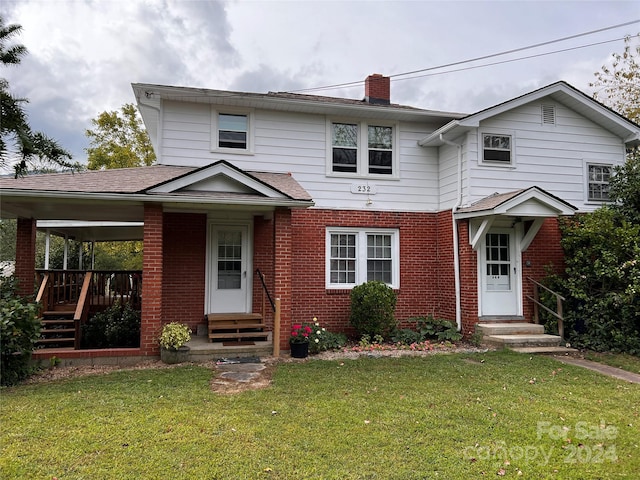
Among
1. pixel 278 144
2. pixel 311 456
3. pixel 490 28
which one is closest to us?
pixel 311 456

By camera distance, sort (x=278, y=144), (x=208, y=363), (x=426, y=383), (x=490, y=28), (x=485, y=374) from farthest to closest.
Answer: (x=490, y=28), (x=278, y=144), (x=208, y=363), (x=485, y=374), (x=426, y=383)

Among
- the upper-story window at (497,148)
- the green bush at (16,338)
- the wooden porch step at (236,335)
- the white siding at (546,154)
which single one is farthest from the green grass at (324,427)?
the upper-story window at (497,148)

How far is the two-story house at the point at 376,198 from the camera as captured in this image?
9680mm

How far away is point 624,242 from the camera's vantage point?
909cm

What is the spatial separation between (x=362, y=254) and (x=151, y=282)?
506 cm

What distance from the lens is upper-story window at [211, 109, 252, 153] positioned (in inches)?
396

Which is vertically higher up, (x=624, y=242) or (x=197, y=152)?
(x=197, y=152)

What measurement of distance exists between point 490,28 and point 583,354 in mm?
9565

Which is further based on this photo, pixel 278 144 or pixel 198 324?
pixel 278 144

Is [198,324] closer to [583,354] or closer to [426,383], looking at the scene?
[426,383]

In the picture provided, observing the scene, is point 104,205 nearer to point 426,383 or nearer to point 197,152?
point 197,152

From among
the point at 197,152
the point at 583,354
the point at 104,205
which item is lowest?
the point at 583,354

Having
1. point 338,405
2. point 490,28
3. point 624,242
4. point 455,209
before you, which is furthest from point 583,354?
point 490,28

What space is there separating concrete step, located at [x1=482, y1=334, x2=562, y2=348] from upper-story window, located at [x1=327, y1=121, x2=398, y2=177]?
14.9ft
